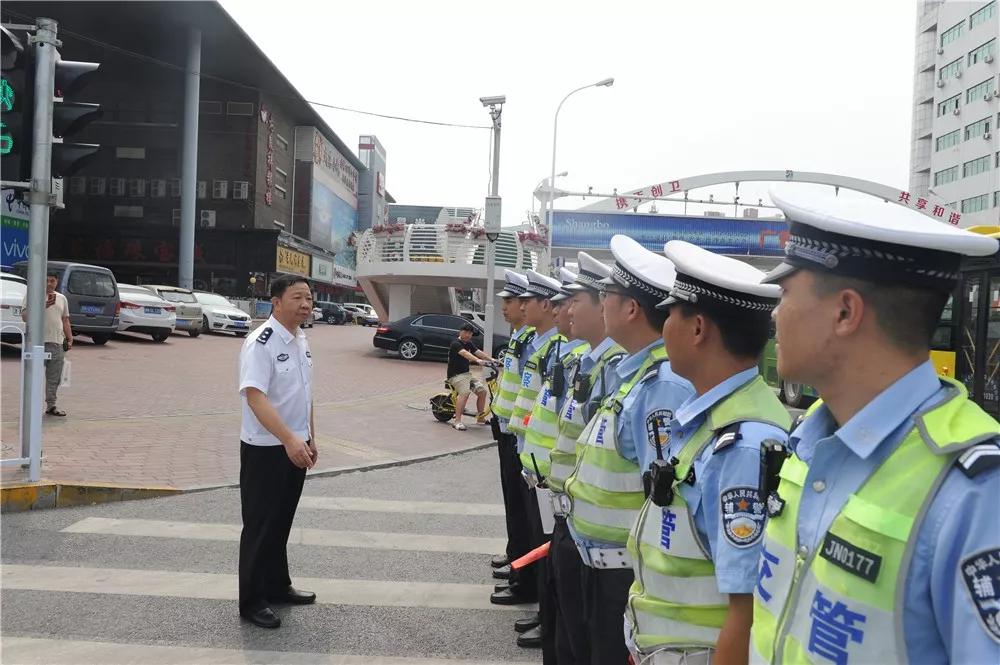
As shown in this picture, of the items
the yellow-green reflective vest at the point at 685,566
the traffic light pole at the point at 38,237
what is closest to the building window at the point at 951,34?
Result: the traffic light pole at the point at 38,237

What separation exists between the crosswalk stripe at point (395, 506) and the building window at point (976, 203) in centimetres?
5804

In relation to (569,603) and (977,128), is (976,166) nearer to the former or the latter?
(977,128)

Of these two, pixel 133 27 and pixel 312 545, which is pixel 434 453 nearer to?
pixel 312 545

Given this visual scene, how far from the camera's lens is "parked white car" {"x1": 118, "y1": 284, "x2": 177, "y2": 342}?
20453 millimetres

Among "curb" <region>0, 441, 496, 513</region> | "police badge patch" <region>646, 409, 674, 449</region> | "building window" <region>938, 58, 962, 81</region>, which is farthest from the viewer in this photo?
"building window" <region>938, 58, 962, 81</region>

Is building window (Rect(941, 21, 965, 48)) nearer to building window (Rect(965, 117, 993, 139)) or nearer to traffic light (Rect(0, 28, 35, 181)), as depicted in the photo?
building window (Rect(965, 117, 993, 139))

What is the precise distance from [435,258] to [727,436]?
2193cm

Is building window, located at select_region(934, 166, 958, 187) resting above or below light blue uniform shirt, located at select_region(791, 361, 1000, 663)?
above

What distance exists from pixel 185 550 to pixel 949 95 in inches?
2608

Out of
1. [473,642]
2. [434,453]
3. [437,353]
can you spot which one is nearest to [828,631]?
[473,642]

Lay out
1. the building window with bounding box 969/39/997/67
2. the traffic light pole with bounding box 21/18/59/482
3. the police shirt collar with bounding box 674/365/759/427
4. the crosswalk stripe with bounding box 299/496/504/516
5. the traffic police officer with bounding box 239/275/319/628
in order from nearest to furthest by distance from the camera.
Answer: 1. the police shirt collar with bounding box 674/365/759/427
2. the traffic police officer with bounding box 239/275/319/628
3. the traffic light pole with bounding box 21/18/59/482
4. the crosswalk stripe with bounding box 299/496/504/516
5. the building window with bounding box 969/39/997/67

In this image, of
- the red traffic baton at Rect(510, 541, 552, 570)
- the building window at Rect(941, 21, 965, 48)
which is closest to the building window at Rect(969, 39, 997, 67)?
the building window at Rect(941, 21, 965, 48)

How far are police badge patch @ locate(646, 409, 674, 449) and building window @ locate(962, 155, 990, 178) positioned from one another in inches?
2420

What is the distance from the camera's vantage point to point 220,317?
26672 mm
